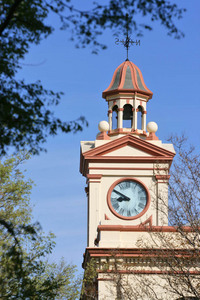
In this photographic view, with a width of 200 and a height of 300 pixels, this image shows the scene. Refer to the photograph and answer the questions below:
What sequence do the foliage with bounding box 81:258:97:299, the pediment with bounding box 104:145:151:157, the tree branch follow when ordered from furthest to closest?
the pediment with bounding box 104:145:151:157 → the foliage with bounding box 81:258:97:299 → the tree branch

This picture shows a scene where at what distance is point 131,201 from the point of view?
42.8 meters

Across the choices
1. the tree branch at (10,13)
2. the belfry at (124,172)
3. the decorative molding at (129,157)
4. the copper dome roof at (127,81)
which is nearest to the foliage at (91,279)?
the belfry at (124,172)

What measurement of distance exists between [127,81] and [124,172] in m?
5.72

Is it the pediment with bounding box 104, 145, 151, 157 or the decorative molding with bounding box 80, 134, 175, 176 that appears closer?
the decorative molding with bounding box 80, 134, 175, 176

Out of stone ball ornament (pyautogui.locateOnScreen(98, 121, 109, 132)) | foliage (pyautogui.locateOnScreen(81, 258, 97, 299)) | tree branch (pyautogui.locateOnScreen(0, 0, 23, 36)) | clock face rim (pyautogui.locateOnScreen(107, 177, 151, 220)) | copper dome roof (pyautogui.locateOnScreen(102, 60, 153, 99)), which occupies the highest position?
copper dome roof (pyautogui.locateOnScreen(102, 60, 153, 99))

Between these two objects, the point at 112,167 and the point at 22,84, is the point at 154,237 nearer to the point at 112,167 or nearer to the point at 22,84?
the point at 112,167

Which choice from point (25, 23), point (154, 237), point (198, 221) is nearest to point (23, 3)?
point (25, 23)

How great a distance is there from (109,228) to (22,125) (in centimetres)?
2030

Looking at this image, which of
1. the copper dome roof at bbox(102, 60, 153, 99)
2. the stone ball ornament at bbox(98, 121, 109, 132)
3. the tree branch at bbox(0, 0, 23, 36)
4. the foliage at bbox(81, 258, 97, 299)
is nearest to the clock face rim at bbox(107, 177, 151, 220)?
the stone ball ornament at bbox(98, 121, 109, 132)

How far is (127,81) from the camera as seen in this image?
46719 mm

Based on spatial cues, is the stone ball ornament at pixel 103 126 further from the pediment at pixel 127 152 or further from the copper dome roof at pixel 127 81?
the copper dome roof at pixel 127 81

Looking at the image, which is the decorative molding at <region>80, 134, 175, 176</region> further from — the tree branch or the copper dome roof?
the tree branch

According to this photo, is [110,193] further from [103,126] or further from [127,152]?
[103,126]

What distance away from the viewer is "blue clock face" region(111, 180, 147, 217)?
1681 inches
